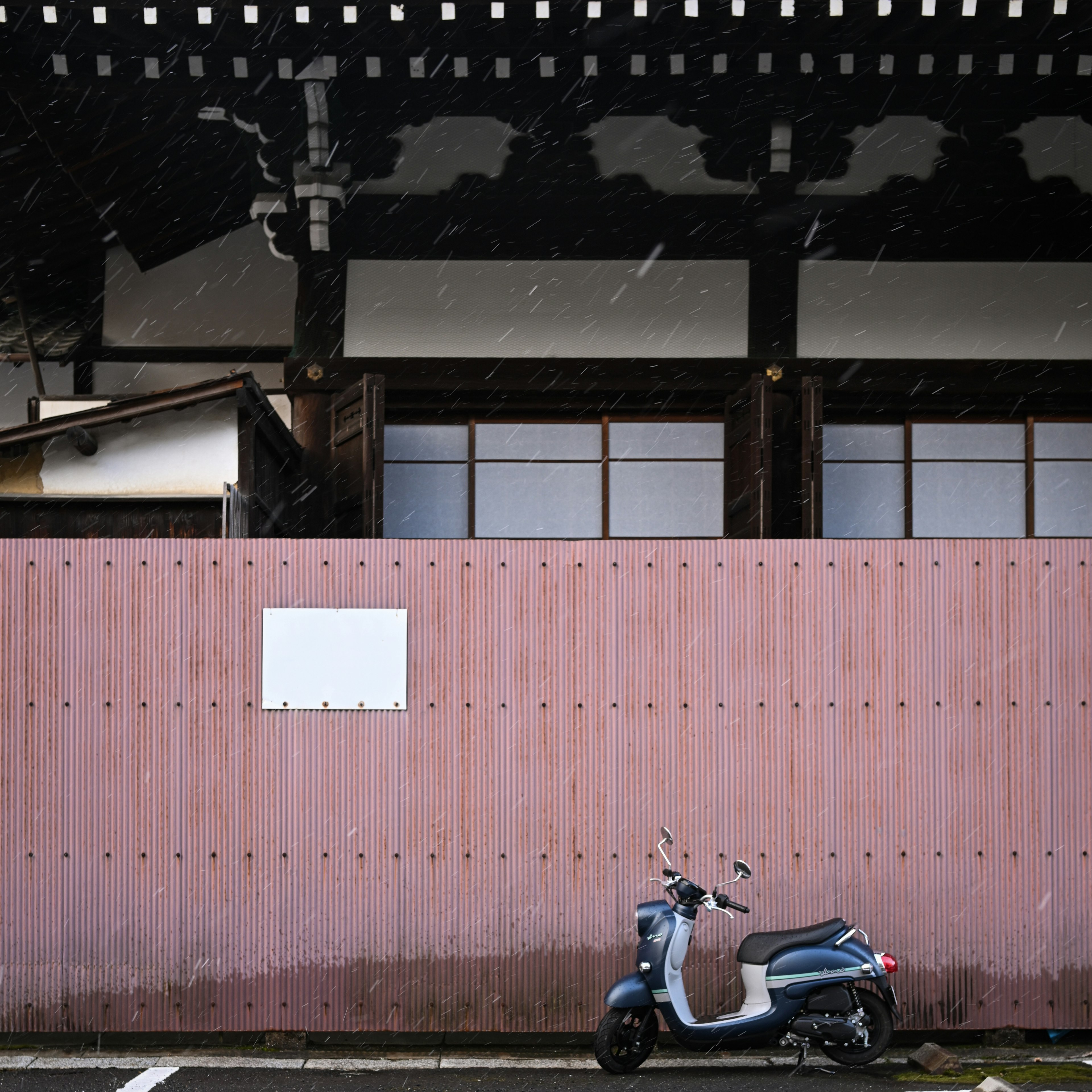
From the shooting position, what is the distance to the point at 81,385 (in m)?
8.88

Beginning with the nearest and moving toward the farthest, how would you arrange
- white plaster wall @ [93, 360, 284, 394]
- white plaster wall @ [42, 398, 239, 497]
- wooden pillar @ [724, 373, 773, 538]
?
white plaster wall @ [42, 398, 239, 497] → wooden pillar @ [724, 373, 773, 538] → white plaster wall @ [93, 360, 284, 394]

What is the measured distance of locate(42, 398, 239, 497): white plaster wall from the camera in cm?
730

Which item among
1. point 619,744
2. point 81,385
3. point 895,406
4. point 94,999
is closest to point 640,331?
point 895,406

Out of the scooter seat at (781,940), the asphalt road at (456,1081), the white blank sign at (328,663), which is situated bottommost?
the asphalt road at (456,1081)

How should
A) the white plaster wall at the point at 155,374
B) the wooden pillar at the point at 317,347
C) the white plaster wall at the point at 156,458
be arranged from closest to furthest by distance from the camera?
1. the white plaster wall at the point at 156,458
2. the wooden pillar at the point at 317,347
3. the white plaster wall at the point at 155,374

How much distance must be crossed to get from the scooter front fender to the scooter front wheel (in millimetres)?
50

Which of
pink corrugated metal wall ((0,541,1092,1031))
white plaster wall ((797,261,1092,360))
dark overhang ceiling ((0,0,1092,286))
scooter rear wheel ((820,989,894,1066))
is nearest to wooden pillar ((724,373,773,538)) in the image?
white plaster wall ((797,261,1092,360))

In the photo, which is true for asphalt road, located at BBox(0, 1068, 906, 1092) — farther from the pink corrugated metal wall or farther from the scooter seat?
the scooter seat

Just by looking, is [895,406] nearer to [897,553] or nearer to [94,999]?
[897,553]

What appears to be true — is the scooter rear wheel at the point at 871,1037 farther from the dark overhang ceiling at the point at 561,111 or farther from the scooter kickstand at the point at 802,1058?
the dark overhang ceiling at the point at 561,111

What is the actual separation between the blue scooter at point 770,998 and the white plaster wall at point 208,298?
5.92 metres

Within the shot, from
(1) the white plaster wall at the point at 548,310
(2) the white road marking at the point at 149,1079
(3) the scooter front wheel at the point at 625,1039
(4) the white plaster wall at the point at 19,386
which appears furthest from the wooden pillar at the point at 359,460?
(3) the scooter front wheel at the point at 625,1039

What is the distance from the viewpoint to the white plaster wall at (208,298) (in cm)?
884

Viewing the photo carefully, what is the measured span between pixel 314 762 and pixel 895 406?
5.37m
